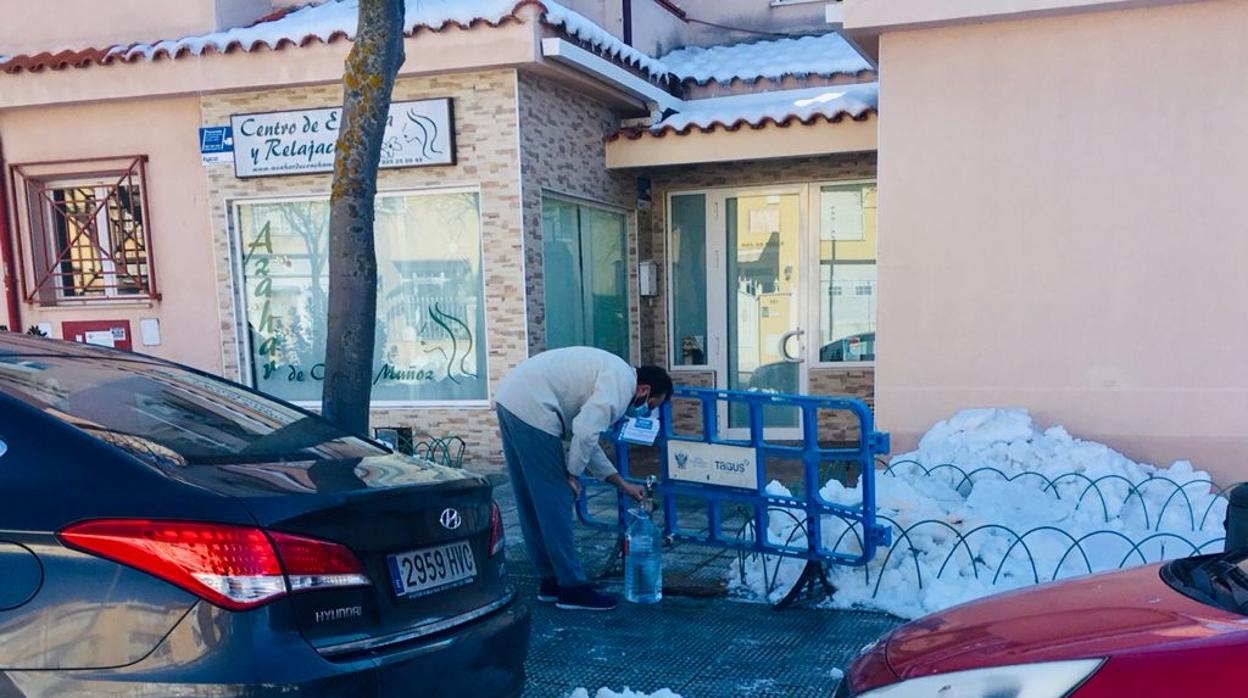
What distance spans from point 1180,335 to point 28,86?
1035 centimetres

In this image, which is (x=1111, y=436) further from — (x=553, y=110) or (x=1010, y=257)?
(x=553, y=110)

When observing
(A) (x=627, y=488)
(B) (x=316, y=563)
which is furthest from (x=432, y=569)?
(A) (x=627, y=488)

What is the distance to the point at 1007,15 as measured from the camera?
647 centimetres

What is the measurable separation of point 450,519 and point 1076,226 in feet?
18.5

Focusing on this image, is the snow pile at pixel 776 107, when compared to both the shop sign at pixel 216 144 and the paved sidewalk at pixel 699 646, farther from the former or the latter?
the paved sidewalk at pixel 699 646

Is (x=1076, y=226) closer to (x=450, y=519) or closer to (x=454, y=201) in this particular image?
(x=454, y=201)

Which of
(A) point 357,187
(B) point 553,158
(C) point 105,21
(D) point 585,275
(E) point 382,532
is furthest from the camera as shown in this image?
(D) point 585,275

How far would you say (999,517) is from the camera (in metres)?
5.39

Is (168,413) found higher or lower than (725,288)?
lower

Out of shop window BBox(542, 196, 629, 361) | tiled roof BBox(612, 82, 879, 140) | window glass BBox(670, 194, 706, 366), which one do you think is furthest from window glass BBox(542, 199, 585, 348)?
window glass BBox(670, 194, 706, 366)

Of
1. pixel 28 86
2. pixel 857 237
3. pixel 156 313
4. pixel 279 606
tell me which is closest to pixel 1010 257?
pixel 857 237

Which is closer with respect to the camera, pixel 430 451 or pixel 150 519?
pixel 150 519

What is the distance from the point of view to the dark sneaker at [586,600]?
480cm

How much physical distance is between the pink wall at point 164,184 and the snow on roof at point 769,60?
17.3ft
